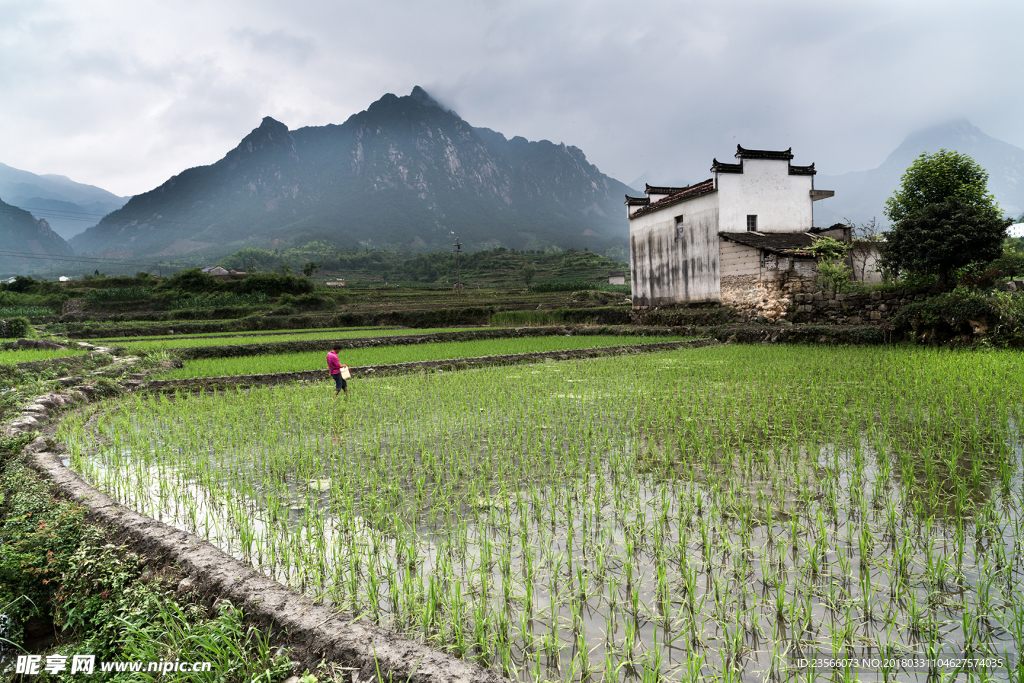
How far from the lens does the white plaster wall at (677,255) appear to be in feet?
64.3

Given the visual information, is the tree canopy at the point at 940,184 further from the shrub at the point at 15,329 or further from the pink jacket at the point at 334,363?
the shrub at the point at 15,329

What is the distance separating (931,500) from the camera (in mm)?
3129

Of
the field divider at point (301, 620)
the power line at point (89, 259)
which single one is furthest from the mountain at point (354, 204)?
the field divider at point (301, 620)

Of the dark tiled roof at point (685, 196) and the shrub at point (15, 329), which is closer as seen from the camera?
the shrub at point (15, 329)

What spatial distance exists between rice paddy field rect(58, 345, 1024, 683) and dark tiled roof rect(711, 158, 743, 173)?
1373cm

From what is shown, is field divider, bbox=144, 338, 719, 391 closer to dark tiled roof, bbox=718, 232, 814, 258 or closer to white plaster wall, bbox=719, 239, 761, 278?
white plaster wall, bbox=719, 239, 761, 278

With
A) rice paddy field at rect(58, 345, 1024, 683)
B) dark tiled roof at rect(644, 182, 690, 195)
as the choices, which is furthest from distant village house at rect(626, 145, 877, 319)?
rice paddy field at rect(58, 345, 1024, 683)

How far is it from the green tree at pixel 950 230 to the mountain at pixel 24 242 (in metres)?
188

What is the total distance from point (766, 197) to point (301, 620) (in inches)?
861

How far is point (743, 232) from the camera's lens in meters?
19.0

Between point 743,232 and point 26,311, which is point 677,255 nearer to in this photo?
point 743,232

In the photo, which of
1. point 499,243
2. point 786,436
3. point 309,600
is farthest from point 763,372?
point 499,243

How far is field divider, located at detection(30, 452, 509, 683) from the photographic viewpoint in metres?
1.73

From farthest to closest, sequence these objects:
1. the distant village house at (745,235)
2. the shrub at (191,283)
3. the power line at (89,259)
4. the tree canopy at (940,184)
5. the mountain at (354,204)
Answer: the mountain at (354,204) → the power line at (89,259) → the shrub at (191,283) → the distant village house at (745,235) → the tree canopy at (940,184)
